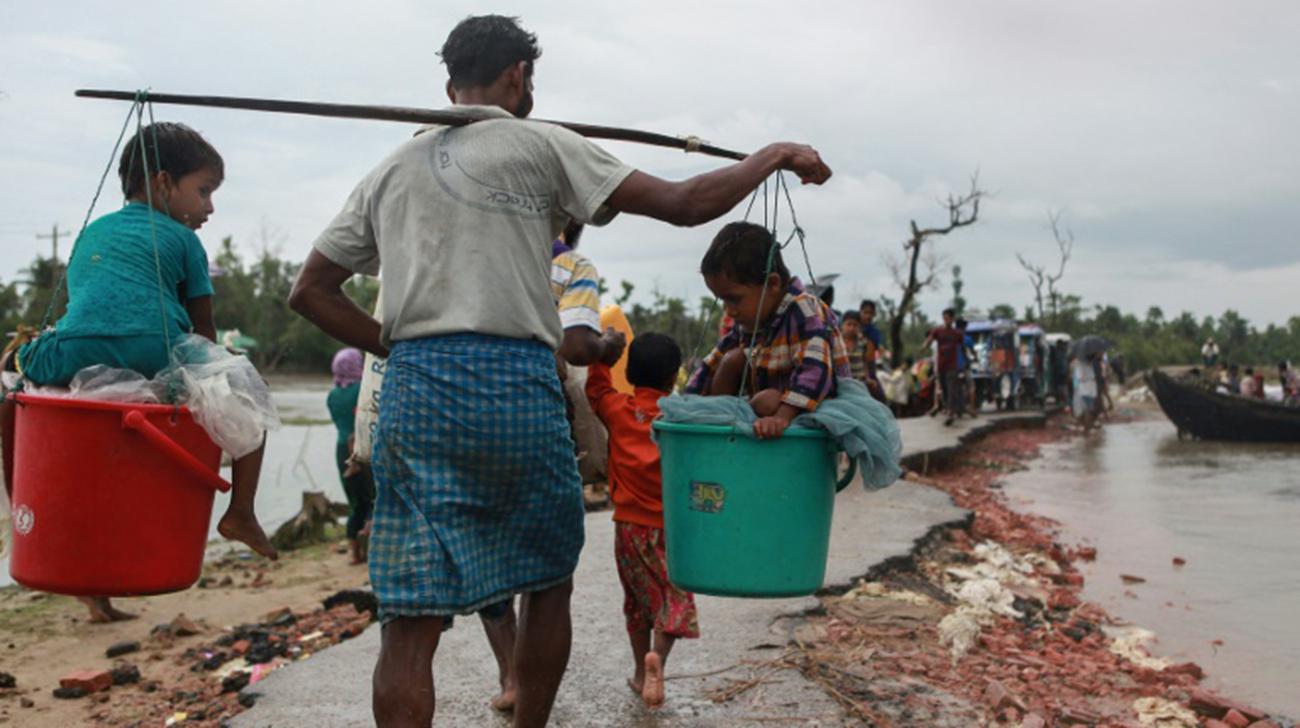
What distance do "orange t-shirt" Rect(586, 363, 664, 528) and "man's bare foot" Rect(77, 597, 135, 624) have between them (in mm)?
3762

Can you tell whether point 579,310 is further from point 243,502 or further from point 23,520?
point 23,520

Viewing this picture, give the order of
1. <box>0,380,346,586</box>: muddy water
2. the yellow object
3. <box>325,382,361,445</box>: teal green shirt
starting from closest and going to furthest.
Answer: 1. the yellow object
2. <box>325,382,361,445</box>: teal green shirt
3. <box>0,380,346,586</box>: muddy water

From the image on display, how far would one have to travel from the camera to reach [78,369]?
273 cm

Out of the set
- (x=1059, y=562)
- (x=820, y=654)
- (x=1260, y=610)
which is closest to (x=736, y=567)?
(x=820, y=654)

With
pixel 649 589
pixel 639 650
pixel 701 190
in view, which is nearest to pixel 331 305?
pixel 701 190

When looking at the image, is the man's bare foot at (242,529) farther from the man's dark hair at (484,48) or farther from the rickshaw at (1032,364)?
the rickshaw at (1032,364)

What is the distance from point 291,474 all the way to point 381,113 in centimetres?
1158

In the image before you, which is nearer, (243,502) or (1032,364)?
(243,502)

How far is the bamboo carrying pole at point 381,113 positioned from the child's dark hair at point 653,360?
3.07 feet

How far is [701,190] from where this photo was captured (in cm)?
229

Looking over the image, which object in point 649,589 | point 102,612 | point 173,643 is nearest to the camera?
point 649,589

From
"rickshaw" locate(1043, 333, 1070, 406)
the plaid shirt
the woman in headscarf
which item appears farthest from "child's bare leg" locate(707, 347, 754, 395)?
"rickshaw" locate(1043, 333, 1070, 406)

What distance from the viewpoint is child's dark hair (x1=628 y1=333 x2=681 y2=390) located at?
→ 3.58 metres

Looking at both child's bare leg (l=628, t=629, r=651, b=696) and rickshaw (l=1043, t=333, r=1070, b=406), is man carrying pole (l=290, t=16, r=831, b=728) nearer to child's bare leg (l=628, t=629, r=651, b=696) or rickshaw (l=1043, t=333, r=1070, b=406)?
child's bare leg (l=628, t=629, r=651, b=696)
